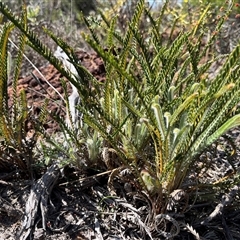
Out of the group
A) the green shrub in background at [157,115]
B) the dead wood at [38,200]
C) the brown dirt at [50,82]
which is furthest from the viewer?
the brown dirt at [50,82]

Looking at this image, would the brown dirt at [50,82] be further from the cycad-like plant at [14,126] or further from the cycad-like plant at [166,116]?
the cycad-like plant at [166,116]

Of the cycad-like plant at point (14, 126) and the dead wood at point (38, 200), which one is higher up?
the cycad-like plant at point (14, 126)

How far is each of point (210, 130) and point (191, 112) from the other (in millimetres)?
77

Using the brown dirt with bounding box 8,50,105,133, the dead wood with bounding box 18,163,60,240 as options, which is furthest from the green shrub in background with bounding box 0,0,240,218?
the brown dirt with bounding box 8,50,105,133

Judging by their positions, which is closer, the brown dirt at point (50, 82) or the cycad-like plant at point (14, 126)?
the cycad-like plant at point (14, 126)

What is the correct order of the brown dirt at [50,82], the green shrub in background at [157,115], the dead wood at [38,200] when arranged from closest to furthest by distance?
the green shrub in background at [157,115]
the dead wood at [38,200]
the brown dirt at [50,82]

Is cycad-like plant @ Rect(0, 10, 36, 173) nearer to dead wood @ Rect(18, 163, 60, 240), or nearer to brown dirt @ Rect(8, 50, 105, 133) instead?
dead wood @ Rect(18, 163, 60, 240)

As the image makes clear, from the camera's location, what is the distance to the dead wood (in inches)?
52.6

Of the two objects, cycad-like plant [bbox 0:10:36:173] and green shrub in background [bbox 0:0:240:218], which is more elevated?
cycad-like plant [bbox 0:10:36:173]

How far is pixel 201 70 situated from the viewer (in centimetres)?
151

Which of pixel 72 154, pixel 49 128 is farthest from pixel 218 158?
pixel 49 128

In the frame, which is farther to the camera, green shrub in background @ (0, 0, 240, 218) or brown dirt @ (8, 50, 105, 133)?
brown dirt @ (8, 50, 105, 133)

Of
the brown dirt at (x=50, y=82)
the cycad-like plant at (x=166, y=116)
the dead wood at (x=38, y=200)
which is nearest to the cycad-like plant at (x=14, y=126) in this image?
the dead wood at (x=38, y=200)

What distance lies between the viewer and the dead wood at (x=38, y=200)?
134cm
